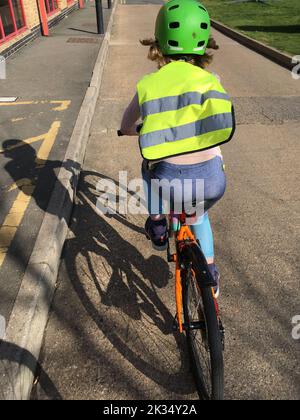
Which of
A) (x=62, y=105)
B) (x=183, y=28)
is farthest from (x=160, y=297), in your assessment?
(x=62, y=105)

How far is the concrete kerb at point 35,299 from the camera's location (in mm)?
2131

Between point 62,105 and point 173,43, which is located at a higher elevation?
point 173,43

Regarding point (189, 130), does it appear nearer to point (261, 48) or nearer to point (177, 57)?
Answer: point (177, 57)

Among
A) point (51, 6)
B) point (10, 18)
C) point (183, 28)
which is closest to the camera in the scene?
point (183, 28)

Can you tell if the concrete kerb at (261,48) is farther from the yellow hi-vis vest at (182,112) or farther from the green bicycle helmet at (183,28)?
the yellow hi-vis vest at (182,112)

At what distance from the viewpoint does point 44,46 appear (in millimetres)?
12117

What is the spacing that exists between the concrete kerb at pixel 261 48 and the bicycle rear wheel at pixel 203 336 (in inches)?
386

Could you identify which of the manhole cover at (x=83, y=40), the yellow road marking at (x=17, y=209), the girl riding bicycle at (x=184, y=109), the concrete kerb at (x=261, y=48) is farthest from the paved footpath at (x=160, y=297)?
the manhole cover at (x=83, y=40)

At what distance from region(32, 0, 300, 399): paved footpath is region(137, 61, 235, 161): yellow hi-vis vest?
1458 millimetres

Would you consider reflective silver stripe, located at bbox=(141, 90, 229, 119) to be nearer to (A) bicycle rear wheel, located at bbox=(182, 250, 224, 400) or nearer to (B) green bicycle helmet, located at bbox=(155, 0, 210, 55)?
(B) green bicycle helmet, located at bbox=(155, 0, 210, 55)

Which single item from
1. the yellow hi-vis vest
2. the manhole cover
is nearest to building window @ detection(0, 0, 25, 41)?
the manhole cover

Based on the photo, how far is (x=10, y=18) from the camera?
36.4ft

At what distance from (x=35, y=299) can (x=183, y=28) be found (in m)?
2.02

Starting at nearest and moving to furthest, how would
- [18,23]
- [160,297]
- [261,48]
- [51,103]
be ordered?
[160,297], [51,103], [18,23], [261,48]
